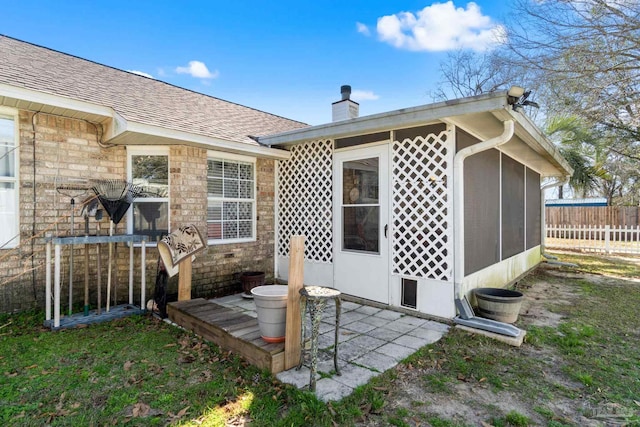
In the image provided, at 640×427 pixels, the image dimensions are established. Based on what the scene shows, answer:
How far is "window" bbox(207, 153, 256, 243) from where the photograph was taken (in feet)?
17.9

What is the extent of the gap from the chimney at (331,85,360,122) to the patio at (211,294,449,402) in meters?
4.20

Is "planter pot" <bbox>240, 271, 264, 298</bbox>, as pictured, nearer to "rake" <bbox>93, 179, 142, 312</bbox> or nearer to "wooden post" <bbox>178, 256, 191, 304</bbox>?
"wooden post" <bbox>178, 256, 191, 304</bbox>

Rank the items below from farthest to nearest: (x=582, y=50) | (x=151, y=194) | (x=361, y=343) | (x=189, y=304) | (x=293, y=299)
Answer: (x=582, y=50)
(x=151, y=194)
(x=189, y=304)
(x=361, y=343)
(x=293, y=299)

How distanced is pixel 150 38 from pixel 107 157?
560 centimetres

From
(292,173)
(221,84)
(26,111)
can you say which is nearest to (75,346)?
(26,111)

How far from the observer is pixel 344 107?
7227mm

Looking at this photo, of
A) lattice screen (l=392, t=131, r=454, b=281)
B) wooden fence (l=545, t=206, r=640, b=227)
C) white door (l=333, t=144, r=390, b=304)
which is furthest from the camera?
wooden fence (l=545, t=206, r=640, b=227)

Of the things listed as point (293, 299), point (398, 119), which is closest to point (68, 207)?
point (293, 299)

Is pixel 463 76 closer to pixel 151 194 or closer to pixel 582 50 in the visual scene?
pixel 582 50

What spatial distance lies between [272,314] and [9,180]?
152 inches

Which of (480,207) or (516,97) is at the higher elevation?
(516,97)

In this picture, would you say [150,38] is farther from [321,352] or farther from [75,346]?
[321,352]

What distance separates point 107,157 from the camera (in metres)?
4.69

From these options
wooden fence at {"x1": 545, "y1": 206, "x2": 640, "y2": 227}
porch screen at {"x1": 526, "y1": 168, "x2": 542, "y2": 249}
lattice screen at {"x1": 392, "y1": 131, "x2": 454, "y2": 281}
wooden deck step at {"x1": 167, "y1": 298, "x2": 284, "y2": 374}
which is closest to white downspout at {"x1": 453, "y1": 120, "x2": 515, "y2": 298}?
lattice screen at {"x1": 392, "y1": 131, "x2": 454, "y2": 281}
